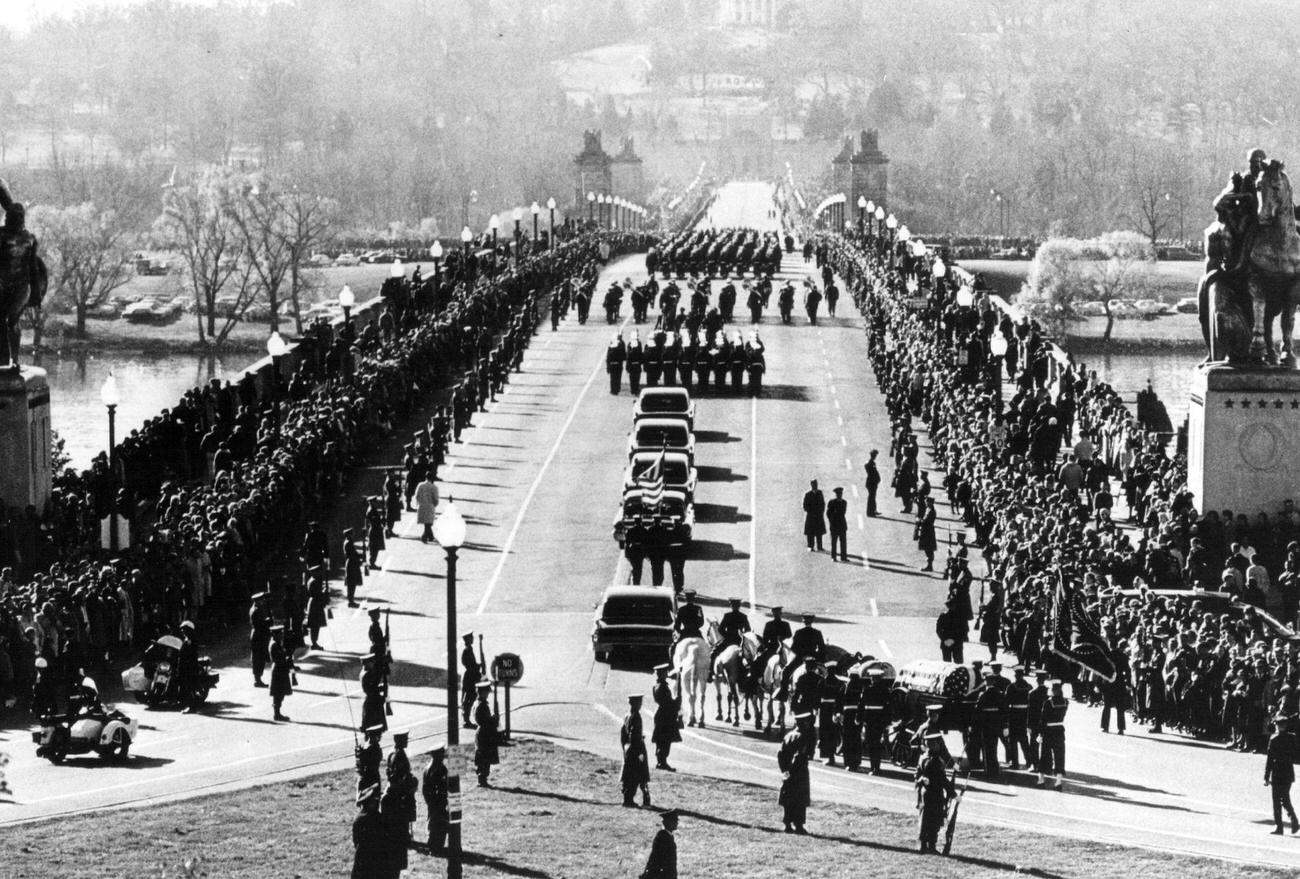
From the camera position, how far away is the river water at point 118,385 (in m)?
96.5

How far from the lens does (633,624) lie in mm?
34000

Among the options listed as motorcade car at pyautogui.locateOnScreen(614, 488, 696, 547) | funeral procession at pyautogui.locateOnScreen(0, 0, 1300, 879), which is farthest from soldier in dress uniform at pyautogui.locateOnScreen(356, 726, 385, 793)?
motorcade car at pyautogui.locateOnScreen(614, 488, 696, 547)

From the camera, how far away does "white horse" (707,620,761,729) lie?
1212 inches

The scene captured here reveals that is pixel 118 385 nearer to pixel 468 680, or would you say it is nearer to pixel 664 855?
pixel 468 680

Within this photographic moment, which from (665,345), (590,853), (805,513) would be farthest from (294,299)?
(590,853)

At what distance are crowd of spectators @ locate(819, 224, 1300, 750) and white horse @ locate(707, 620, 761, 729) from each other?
4.29 m

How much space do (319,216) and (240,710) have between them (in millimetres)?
130740

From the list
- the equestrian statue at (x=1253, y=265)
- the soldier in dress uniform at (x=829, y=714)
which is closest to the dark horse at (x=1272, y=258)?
the equestrian statue at (x=1253, y=265)

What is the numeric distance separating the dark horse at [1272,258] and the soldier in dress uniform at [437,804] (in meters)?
22.4

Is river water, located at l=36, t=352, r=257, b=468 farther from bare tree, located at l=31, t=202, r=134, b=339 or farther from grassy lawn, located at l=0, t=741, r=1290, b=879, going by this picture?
grassy lawn, located at l=0, t=741, r=1290, b=879

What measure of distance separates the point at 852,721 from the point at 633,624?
251 inches

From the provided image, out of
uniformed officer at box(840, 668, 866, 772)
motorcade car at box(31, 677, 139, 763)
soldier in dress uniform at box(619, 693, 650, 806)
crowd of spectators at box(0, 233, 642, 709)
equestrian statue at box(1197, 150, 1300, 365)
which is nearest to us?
soldier in dress uniform at box(619, 693, 650, 806)

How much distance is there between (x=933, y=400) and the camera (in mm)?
52562

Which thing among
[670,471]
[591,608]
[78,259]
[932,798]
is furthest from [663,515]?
[78,259]
